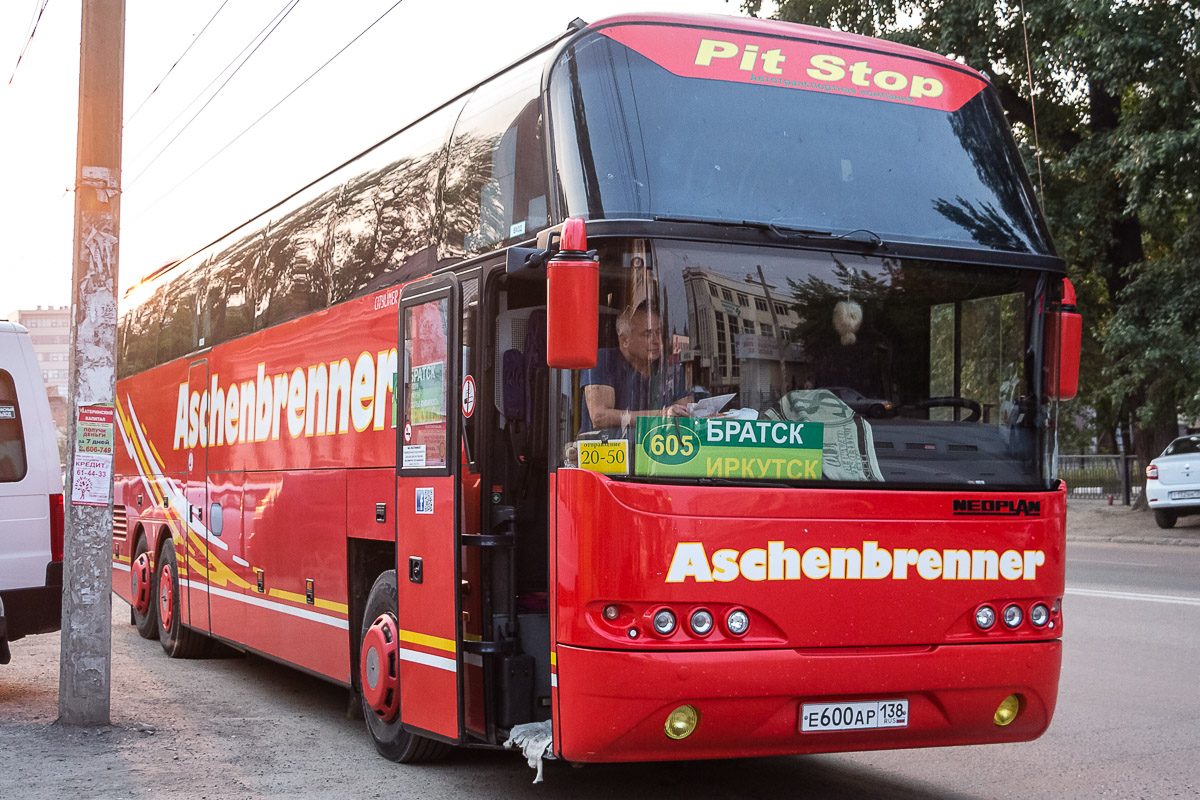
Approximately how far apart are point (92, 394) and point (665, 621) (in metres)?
4.59

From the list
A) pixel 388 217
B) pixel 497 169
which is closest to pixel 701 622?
pixel 497 169

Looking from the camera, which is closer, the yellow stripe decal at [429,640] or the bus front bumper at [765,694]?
the bus front bumper at [765,694]

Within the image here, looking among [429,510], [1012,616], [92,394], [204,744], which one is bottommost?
[204,744]

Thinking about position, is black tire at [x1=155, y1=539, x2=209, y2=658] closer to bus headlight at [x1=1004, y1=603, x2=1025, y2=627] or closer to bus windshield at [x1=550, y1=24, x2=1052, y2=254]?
bus windshield at [x1=550, y1=24, x2=1052, y2=254]

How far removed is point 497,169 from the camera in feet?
21.9

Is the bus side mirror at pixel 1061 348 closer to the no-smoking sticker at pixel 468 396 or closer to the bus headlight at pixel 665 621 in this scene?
the bus headlight at pixel 665 621

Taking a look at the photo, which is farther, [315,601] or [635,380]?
[315,601]

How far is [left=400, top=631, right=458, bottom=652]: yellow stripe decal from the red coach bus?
26mm

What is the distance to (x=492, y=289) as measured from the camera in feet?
21.3

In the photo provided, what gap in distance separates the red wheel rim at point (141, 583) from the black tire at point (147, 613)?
5 centimetres

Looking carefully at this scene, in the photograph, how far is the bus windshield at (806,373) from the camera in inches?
218

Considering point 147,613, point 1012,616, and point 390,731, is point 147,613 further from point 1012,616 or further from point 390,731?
point 1012,616

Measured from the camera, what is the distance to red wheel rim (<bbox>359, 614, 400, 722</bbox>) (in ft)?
24.0

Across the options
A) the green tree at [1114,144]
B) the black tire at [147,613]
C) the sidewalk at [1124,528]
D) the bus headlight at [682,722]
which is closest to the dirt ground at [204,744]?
the black tire at [147,613]
